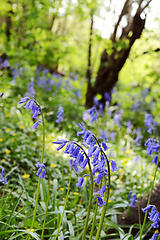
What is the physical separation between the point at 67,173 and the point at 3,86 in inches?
122

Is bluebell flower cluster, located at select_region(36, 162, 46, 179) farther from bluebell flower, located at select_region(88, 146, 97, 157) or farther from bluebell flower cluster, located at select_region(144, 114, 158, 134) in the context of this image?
bluebell flower cluster, located at select_region(144, 114, 158, 134)

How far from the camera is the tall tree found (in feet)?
20.3

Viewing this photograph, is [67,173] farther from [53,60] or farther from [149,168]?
[53,60]

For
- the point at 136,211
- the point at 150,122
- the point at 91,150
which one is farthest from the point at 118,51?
the point at 91,150

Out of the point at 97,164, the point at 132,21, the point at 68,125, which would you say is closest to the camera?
the point at 97,164

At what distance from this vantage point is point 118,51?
275 inches

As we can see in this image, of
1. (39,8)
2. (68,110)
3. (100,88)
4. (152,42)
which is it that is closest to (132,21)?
(152,42)

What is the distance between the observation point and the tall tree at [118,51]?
20.3 feet

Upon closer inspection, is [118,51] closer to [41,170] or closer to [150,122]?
[150,122]

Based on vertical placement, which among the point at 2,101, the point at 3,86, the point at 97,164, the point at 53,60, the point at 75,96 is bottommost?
the point at 97,164

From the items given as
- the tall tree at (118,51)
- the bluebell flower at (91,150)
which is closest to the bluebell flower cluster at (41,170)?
the bluebell flower at (91,150)

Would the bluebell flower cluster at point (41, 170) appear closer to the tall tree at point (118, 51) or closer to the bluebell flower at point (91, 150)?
the bluebell flower at point (91, 150)

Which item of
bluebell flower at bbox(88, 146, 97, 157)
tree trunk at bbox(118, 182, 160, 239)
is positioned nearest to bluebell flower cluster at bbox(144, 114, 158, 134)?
tree trunk at bbox(118, 182, 160, 239)

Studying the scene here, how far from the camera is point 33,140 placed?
4.38 metres
